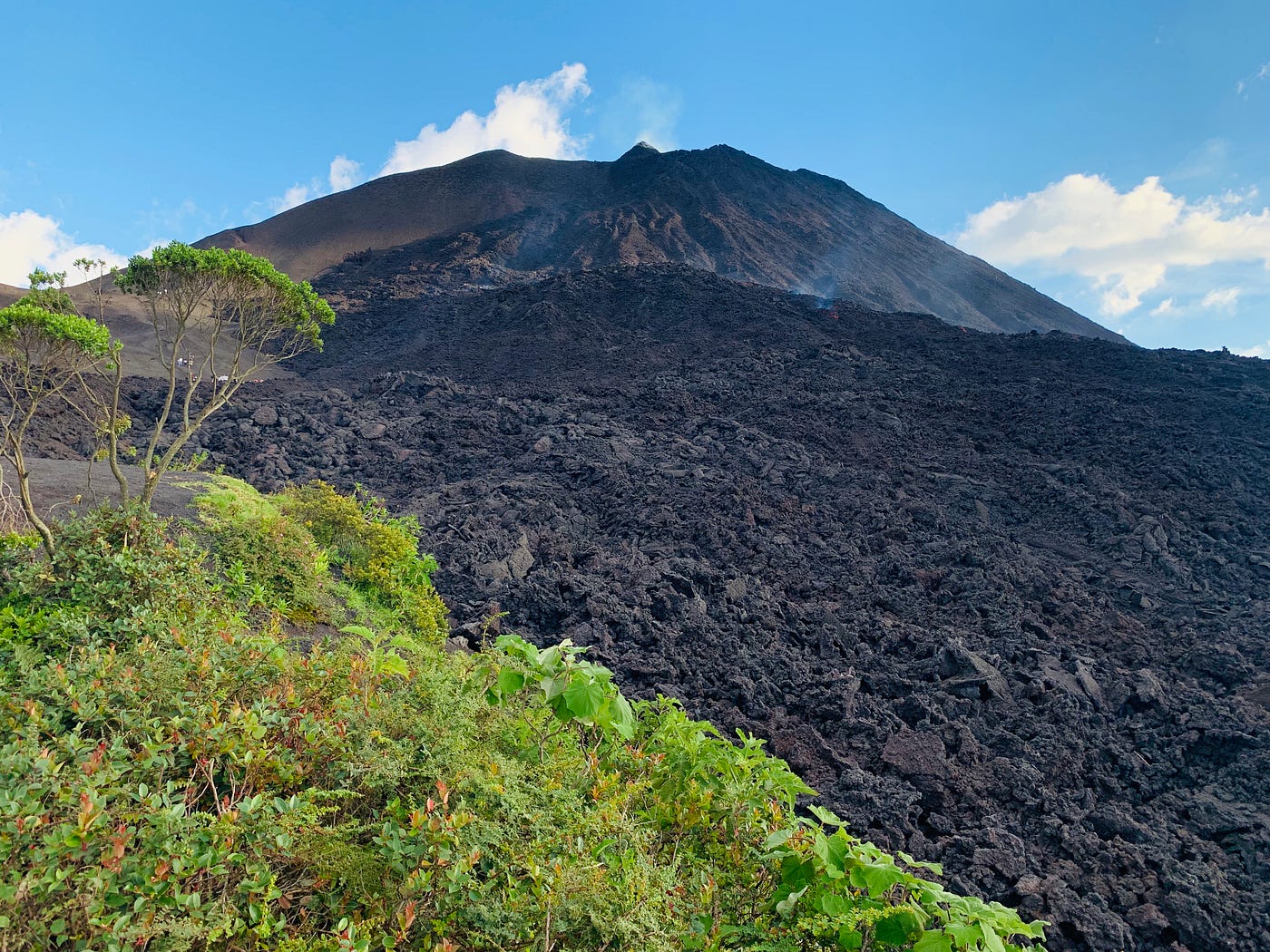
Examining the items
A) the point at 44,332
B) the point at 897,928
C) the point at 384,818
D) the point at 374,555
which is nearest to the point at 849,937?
the point at 897,928

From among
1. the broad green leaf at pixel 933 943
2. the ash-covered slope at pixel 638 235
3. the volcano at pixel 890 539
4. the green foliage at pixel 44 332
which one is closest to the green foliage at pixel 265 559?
the volcano at pixel 890 539

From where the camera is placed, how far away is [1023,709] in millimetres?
5645

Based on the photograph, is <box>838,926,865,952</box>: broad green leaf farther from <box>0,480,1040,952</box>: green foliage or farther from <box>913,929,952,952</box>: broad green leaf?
<box>913,929,952,952</box>: broad green leaf

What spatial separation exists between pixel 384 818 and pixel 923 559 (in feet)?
23.1

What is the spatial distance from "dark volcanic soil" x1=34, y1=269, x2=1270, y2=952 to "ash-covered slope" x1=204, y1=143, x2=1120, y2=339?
53.2 ft

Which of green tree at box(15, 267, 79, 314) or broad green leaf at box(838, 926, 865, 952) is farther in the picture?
green tree at box(15, 267, 79, 314)

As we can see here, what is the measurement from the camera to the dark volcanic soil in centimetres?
462

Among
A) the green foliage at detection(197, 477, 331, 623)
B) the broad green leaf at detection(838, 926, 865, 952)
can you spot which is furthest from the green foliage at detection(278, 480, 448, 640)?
the broad green leaf at detection(838, 926, 865, 952)

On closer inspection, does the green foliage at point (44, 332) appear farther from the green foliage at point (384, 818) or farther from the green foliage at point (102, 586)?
the green foliage at point (384, 818)

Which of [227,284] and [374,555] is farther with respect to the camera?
[374,555]

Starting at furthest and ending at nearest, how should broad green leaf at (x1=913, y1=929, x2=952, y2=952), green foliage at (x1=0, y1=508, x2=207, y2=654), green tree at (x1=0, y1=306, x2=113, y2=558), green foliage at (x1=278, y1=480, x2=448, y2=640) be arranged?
green foliage at (x1=278, y1=480, x2=448, y2=640) → green tree at (x1=0, y1=306, x2=113, y2=558) → green foliage at (x1=0, y1=508, x2=207, y2=654) → broad green leaf at (x1=913, y1=929, x2=952, y2=952)

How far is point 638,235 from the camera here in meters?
33.9

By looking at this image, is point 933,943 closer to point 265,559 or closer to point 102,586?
point 102,586

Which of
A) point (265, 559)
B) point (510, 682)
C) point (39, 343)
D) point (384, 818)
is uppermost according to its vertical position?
point (39, 343)
